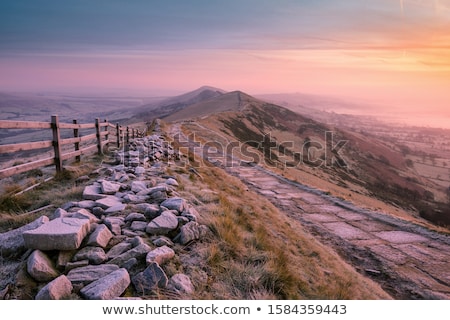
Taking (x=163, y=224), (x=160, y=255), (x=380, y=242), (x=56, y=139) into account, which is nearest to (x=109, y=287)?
(x=160, y=255)

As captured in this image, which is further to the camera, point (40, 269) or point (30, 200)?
point (30, 200)

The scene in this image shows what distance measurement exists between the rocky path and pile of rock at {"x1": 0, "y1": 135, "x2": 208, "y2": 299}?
4053 mm

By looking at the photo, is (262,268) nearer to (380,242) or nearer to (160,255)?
(160,255)

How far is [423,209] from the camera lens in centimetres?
4578

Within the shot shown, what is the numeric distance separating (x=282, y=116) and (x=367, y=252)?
242ft

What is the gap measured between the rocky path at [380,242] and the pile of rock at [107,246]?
405 centimetres

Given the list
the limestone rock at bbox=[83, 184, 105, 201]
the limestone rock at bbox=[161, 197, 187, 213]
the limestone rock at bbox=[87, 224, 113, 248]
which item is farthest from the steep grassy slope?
the limestone rock at bbox=[87, 224, 113, 248]

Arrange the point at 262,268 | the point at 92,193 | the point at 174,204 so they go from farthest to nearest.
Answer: the point at 92,193, the point at 174,204, the point at 262,268

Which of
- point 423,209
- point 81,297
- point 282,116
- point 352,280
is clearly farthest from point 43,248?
point 282,116

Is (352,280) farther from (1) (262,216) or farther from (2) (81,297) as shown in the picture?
(2) (81,297)

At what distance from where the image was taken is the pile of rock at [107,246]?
2947 mm

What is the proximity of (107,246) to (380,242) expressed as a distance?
6539mm

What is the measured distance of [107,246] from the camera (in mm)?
3615

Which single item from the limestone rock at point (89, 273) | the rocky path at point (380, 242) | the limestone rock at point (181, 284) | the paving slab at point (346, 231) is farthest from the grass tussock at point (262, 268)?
the paving slab at point (346, 231)
